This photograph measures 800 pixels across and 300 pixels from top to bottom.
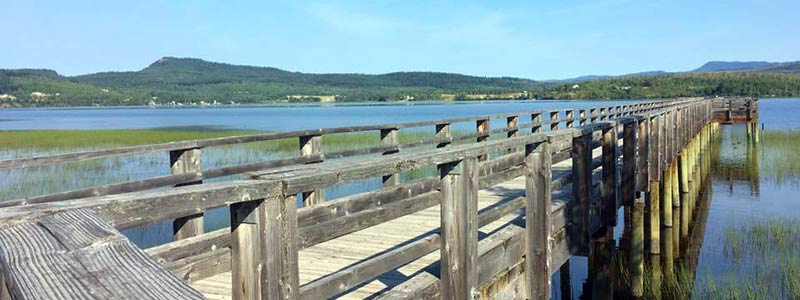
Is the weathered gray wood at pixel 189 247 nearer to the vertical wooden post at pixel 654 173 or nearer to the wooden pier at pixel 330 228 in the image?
the wooden pier at pixel 330 228

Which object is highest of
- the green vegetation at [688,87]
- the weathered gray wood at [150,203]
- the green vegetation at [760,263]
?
the green vegetation at [688,87]

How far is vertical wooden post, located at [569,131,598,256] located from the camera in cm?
620

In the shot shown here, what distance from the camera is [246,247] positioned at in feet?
7.74

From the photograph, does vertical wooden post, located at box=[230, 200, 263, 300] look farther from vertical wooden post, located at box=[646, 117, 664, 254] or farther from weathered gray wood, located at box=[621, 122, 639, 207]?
vertical wooden post, located at box=[646, 117, 664, 254]

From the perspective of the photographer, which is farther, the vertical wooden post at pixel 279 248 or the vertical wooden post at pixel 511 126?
the vertical wooden post at pixel 511 126

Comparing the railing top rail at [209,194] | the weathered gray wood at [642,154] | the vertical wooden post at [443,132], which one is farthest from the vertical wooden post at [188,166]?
the weathered gray wood at [642,154]

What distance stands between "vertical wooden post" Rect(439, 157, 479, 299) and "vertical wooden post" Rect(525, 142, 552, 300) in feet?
3.83

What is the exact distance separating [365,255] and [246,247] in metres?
3.10

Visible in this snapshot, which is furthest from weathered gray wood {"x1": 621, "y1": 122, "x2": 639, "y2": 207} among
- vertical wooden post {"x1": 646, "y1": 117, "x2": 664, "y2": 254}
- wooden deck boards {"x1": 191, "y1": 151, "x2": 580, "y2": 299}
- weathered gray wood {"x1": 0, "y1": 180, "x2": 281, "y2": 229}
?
weathered gray wood {"x1": 0, "y1": 180, "x2": 281, "y2": 229}

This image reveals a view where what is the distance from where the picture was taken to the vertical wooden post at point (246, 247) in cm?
235

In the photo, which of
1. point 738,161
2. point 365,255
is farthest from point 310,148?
point 738,161

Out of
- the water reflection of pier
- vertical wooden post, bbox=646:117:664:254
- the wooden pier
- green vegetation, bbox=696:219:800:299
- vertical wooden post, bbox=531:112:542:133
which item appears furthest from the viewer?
the water reflection of pier

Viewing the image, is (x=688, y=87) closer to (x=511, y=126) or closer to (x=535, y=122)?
(x=535, y=122)

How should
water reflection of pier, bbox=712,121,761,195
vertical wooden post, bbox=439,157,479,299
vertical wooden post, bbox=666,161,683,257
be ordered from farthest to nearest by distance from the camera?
water reflection of pier, bbox=712,121,761,195
vertical wooden post, bbox=666,161,683,257
vertical wooden post, bbox=439,157,479,299
